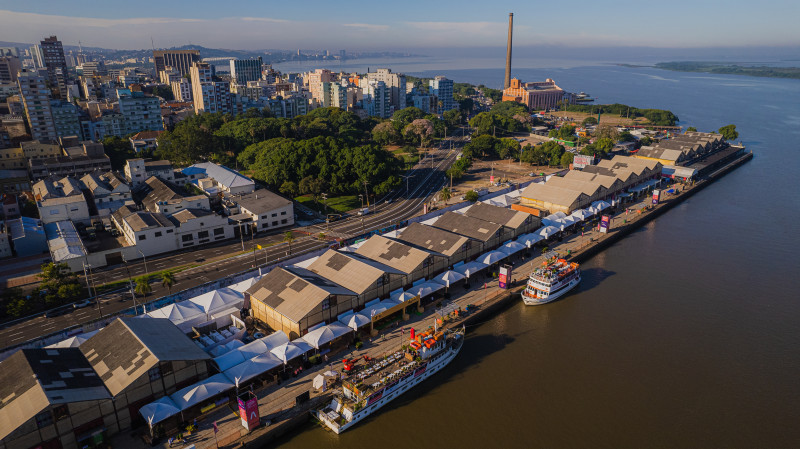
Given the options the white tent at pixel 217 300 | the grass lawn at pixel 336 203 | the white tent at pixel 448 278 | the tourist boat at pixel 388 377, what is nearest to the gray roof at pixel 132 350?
the white tent at pixel 217 300

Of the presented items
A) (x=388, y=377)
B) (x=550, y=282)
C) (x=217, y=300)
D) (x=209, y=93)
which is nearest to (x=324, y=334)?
(x=388, y=377)

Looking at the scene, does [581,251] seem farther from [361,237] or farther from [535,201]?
[361,237]

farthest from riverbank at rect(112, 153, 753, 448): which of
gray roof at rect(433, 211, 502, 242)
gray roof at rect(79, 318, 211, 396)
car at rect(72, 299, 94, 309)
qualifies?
car at rect(72, 299, 94, 309)

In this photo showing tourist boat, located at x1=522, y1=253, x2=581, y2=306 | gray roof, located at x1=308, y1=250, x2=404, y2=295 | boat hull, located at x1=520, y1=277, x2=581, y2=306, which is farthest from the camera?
boat hull, located at x1=520, y1=277, x2=581, y2=306

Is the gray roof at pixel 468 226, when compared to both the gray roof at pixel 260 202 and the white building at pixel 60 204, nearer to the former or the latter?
the gray roof at pixel 260 202

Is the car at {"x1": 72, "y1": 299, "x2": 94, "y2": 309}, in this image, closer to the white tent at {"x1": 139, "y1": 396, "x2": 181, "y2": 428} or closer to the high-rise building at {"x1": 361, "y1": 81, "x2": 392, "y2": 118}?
the white tent at {"x1": 139, "y1": 396, "x2": 181, "y2": 428}

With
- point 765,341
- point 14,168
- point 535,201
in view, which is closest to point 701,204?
point 535,201
